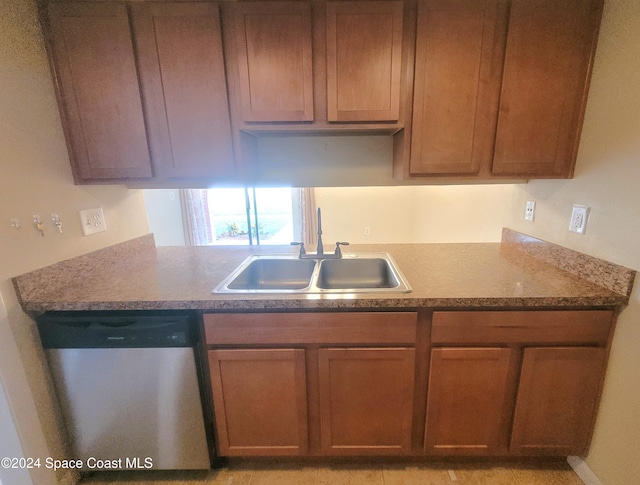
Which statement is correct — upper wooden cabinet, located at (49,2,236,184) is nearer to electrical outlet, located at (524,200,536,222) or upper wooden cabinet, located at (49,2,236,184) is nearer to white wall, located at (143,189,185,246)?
electrical outlet, located at (524,200,536,222)

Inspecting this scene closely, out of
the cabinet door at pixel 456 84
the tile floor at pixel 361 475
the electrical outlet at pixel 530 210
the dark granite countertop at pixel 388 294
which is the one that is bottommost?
the tile floor at pixel 361 475

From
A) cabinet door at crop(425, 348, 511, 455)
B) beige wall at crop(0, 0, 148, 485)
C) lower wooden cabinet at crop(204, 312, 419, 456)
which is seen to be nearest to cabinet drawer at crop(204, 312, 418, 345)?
lower wooden cabinet at crop(204, 312, 419, 456)

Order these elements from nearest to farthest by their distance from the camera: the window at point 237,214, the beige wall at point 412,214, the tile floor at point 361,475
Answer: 1. the tile floor at point 361,475
2. the beige wall at point 412,214
3. the window at point 237,214

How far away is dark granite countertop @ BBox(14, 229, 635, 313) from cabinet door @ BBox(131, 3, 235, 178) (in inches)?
21.5

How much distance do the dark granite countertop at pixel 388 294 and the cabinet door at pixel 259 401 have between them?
25 centimetres

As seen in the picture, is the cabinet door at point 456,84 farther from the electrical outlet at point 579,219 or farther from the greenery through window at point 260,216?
the greenery through window at point 260,216

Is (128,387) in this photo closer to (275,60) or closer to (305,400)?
(305,400)

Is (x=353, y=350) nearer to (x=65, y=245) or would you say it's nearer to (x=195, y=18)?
(x=65, y=245)

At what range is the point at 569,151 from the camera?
51.0 inches

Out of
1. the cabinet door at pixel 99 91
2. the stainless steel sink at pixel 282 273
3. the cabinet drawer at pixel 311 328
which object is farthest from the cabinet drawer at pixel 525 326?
the cabinet door at pixel 99 91

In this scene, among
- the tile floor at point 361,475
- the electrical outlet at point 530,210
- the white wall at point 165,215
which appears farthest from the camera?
the white wall at point 165,215

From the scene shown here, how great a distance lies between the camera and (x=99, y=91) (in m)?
1.28

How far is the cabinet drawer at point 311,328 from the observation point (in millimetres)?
1153

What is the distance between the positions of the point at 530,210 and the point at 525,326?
788mm
